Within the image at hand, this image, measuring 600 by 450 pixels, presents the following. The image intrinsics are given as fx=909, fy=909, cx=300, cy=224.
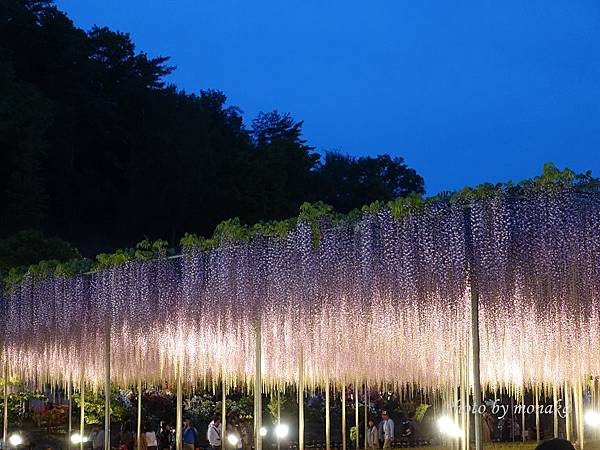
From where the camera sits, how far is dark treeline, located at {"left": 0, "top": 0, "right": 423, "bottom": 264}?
40.2 metres

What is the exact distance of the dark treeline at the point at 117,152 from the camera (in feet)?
132

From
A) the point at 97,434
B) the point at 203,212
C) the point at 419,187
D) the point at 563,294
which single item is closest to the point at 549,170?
the point at 563,294

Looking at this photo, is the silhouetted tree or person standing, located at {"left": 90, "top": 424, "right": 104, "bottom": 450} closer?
person standing, located at {"left": 90, "top": 424, "right": 104, "bottom": 450}

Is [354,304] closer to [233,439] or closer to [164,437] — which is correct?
[233,439]

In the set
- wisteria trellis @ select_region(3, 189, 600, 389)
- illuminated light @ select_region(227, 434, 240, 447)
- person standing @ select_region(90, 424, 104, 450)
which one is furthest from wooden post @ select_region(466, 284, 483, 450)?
person standing @ select_region(90, 424, 104, 450)

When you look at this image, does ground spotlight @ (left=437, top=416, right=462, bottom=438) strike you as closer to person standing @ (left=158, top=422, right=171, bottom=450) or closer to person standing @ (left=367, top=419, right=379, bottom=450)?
person standing @ (left=367, top=419, right=379, bottom=450)

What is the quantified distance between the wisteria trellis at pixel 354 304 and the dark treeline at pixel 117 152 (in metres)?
24.3

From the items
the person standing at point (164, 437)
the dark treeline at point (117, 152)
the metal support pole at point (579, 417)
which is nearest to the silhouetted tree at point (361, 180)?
the dark treeline at point (117, 152)

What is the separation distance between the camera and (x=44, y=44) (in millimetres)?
42000

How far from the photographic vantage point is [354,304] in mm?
9688

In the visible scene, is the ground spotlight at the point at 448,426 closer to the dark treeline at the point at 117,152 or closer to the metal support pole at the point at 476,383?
the metal support pole at the point at 476,383

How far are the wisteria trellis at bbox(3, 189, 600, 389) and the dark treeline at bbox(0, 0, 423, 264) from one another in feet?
79.6

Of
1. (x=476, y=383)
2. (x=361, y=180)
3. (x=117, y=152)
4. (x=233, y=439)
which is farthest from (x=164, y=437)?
(x=361, y=180)

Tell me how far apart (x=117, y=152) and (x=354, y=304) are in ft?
115
